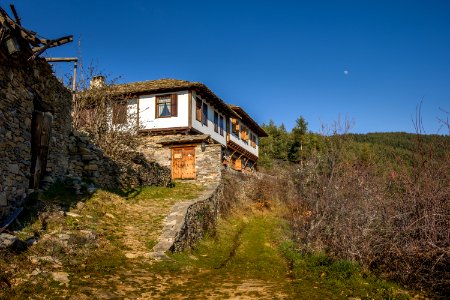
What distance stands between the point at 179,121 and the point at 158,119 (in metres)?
1.49

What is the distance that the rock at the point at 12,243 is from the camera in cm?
659

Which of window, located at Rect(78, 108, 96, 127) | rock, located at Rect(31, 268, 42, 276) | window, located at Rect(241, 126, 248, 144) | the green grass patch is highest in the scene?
window, located at Rect(241, 126, 248, 144)

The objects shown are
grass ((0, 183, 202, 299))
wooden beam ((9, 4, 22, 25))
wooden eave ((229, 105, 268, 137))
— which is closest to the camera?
grass ((0, 183, 202, 299))

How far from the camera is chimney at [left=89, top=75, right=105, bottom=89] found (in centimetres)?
2082

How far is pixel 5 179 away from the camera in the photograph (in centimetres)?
845

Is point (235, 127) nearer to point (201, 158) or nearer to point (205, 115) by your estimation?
point (205, 115)

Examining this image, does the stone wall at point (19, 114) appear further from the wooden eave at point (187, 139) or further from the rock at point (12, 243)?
the wooden eave at point (187, 139)

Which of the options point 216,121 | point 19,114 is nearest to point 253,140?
point 216,121

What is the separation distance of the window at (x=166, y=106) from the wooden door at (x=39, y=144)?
13544 millimetres

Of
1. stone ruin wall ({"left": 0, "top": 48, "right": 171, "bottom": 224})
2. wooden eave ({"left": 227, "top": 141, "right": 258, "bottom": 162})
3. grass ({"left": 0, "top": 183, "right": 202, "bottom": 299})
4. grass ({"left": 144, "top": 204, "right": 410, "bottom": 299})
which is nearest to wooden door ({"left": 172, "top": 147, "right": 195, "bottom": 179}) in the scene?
stone ruin wall ({"left": 0, "top": 48, "right": 171, "bottom": 224})

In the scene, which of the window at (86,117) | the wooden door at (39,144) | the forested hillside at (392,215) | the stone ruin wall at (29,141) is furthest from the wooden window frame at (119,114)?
the forested hillside at (392,215)

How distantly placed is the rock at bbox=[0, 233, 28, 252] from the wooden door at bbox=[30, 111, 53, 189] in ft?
10.6

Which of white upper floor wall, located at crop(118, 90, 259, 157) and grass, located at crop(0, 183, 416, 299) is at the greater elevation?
white upper floor wall, located at crop(118, 90, 259, 157)

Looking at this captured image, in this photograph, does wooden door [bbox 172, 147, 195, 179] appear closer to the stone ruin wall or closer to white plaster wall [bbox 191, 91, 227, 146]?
white plaster wall [bbox 191, 91, 227, 146]
